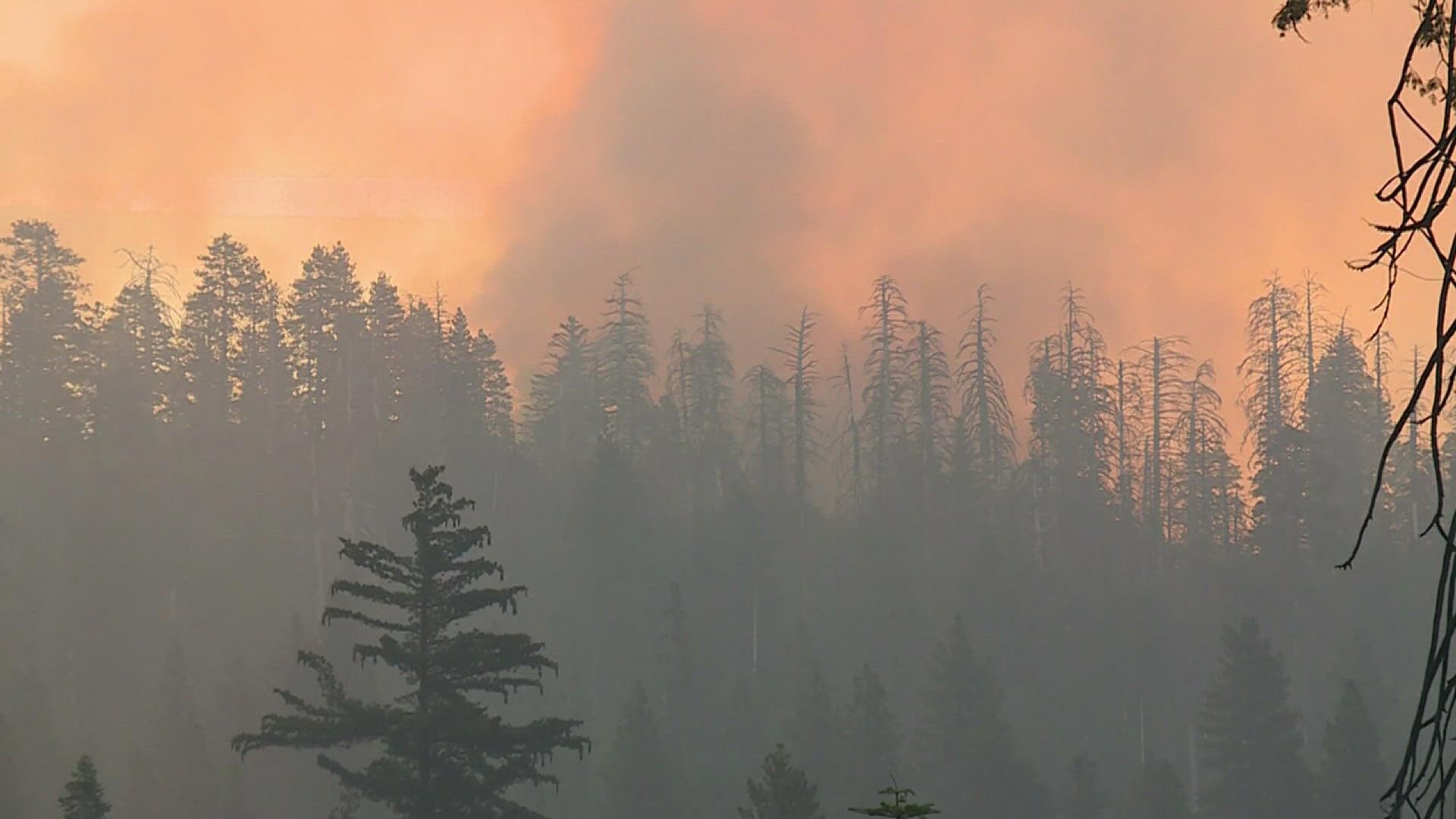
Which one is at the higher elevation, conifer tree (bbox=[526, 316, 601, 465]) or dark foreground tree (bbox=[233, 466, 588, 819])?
conifer tree (bbox=[526, 316, 601, 465])

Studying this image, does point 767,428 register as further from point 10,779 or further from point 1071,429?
point 10,779

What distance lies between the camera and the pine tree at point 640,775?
4288cm

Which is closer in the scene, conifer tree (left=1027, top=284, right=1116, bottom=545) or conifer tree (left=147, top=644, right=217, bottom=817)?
conifer tree (left=147, top=644, right=217, bottom=817)

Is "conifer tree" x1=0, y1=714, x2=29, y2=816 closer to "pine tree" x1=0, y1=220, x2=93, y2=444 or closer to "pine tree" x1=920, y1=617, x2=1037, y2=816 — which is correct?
"pine tree" x1=920, y1=617, x2=1037, y2=816

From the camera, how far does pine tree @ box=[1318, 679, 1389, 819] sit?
43.5 m

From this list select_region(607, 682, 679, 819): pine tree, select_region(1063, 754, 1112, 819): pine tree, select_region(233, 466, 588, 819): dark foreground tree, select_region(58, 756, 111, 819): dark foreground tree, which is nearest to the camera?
select_region(233, 466, 588, 819): dark foreground tree

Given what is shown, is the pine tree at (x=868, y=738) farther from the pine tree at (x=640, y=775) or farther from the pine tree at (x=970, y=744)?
the pine tree at (x=640, y=775)

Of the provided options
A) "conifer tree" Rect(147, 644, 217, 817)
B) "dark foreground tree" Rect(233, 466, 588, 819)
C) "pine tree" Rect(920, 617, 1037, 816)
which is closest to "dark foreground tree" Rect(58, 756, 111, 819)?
"dark foreground tree" Rect(233, 466, 588, 819)

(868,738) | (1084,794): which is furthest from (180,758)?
(1084,794)

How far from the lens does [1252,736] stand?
47344mm

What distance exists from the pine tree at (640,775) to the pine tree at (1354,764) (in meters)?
19.1

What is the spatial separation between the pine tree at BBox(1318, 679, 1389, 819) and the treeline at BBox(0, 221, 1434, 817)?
2.59ft

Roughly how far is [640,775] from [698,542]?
79.1 feet

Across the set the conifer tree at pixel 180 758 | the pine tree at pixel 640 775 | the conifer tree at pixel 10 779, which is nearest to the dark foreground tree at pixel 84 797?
the conifer tree at pixel 10 779
